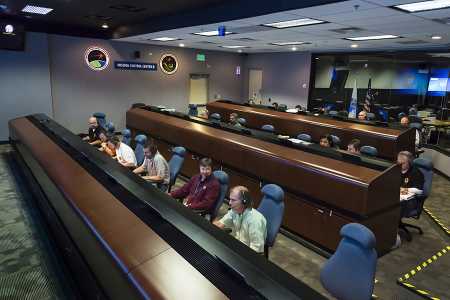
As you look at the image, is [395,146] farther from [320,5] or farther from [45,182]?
[45,182]

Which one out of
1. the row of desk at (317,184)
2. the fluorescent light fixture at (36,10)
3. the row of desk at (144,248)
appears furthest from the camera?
the fluorescent light fixture at (36,10)

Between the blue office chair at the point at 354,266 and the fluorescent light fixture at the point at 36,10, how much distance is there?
7793mm

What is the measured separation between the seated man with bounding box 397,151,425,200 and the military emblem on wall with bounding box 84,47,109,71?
31.4 feet

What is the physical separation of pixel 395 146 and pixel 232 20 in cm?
386

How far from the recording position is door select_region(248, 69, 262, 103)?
47.8 feet

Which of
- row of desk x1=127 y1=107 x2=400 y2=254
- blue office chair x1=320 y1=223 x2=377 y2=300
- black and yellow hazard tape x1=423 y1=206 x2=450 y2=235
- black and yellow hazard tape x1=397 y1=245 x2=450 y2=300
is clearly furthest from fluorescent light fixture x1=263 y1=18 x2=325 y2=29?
blue office chair x1=320 y1=223 x2=377 y2=300

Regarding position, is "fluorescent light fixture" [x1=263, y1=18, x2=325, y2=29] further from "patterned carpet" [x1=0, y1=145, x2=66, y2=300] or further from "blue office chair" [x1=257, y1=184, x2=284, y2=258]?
"patterned carpet" [x1=0, y1=145, x2=66, y2=300]

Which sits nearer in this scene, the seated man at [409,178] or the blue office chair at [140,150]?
the seated man at [409,178]

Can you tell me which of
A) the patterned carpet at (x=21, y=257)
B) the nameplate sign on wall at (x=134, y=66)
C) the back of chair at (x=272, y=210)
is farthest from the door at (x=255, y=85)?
the back of chair at (x=272, y=210)

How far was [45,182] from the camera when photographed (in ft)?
13.1

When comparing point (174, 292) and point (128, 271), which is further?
point (128, 271)

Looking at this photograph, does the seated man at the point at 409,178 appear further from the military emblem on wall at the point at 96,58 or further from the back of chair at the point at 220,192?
the military emblem on wall at the point at 96,58

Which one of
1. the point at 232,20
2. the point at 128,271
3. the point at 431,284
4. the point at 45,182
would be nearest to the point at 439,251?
the point at 431,284

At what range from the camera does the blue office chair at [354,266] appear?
2.29 metres
